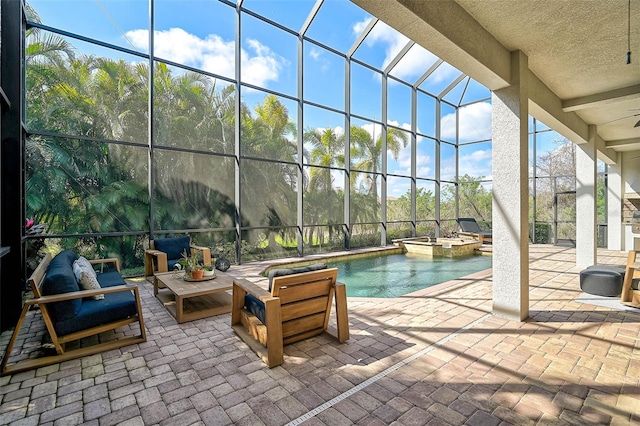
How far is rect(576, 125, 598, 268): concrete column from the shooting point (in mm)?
6473

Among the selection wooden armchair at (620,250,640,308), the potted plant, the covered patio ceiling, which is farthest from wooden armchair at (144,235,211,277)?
wooden armchair at (620,250,640,308)

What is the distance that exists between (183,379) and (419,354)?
6.71ft

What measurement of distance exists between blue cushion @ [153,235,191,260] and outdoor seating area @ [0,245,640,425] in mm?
2111

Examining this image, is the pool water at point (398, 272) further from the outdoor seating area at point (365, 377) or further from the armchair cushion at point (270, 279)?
the armchair cushion at point (270, 279)

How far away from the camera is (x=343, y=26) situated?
8680mm

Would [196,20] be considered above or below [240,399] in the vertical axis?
above

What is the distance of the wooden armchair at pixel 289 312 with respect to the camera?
8.46 ft

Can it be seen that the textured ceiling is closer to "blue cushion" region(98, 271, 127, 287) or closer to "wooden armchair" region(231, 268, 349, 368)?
"wooden armchair" region(231, 268, 349, 368)

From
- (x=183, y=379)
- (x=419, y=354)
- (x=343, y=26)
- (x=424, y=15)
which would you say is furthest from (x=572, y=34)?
(x=343, y=26)

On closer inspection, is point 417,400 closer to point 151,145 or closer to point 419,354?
point 419,354

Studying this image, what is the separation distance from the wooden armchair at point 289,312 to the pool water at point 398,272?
2396 mm

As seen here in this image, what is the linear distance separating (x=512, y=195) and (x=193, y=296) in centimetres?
403

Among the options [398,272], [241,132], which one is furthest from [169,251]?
[398,272]

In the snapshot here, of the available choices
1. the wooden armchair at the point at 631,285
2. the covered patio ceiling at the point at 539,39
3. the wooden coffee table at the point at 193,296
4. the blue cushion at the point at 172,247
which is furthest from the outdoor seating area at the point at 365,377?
the covered patio ceiling at the point at 539,39
